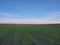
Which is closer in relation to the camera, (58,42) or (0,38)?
(58,42)

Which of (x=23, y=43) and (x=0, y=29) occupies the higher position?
(x=0, y=29)

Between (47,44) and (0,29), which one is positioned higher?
(0,29)

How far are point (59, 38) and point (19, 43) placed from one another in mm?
975

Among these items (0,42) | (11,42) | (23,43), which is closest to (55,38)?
(23,43)

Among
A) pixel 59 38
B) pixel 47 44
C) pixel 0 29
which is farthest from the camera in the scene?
pixel 0 29

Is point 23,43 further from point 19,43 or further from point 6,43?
point 6,43

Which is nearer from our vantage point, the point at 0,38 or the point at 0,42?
the point at 0,42

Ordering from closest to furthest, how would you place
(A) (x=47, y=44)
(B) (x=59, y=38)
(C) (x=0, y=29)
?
(A) (x=47, y=44), (B) (x=59, y=38), (C) (x=0, y=29)

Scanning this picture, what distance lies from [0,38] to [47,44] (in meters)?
1.16

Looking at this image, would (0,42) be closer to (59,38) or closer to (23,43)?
(23,43)

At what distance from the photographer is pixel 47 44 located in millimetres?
3109

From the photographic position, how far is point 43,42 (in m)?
3.26

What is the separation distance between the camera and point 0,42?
3.22 m

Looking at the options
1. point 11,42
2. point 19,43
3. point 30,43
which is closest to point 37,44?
point 30,43
